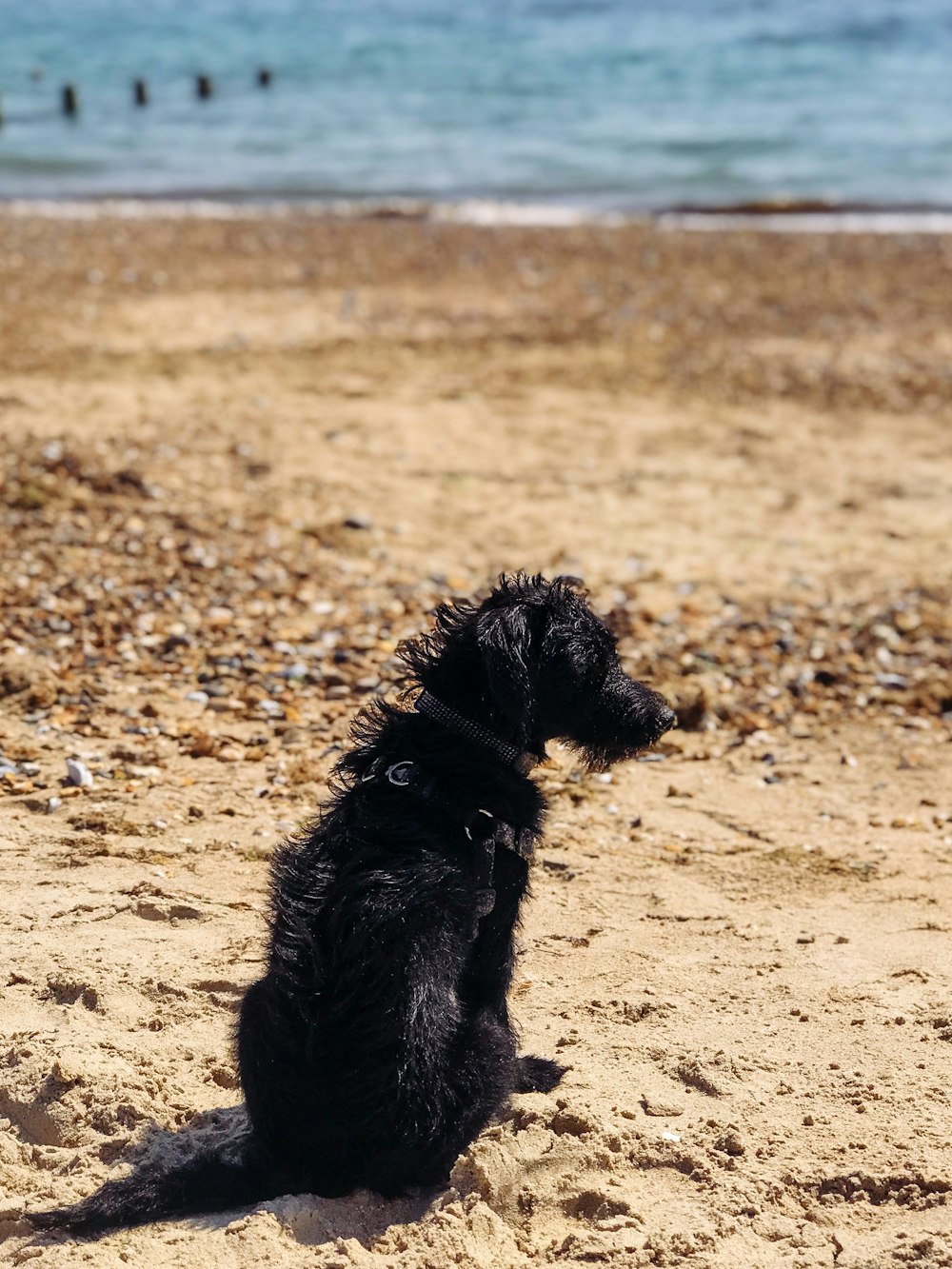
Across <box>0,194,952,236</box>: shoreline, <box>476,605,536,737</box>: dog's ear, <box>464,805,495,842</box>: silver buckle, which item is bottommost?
<box>464,805,495,842</box>: silver buckle

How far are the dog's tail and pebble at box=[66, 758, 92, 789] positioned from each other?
228 centimetres

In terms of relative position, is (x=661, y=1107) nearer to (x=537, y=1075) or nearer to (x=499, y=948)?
(x=537, y=1075)

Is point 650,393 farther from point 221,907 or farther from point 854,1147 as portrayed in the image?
point 854,1147

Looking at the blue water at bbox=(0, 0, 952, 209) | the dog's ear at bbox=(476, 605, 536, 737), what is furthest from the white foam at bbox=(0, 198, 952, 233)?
the dog's ear at bbox=(476, 605, 536, 737)

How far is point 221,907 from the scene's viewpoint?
527cm

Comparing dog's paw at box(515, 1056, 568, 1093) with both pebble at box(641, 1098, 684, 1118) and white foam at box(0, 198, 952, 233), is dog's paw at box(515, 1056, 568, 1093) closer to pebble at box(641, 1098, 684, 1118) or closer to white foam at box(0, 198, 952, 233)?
pebble at box(641, 1098, 684, 1118)

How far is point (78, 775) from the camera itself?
19.9 ft

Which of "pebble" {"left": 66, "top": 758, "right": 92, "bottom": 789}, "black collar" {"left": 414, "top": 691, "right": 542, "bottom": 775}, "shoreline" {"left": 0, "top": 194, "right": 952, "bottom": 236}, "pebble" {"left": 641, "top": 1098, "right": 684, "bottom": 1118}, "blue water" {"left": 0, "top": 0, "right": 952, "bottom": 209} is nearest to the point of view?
"black collar" {"left": 414, "top": 691, "right": 542, "bottom": 775}

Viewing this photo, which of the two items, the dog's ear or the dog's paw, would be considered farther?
the dog's paw

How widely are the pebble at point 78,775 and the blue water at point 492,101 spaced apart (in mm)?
18568

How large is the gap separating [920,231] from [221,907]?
18.2 meters

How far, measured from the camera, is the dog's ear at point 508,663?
4.18m

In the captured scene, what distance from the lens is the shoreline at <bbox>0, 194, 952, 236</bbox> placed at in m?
20.7

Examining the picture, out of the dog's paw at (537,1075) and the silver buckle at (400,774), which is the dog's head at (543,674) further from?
the dog's paw at (537,1075)
